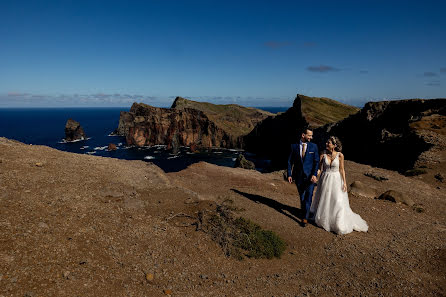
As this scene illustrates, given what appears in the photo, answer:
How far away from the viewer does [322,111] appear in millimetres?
67875

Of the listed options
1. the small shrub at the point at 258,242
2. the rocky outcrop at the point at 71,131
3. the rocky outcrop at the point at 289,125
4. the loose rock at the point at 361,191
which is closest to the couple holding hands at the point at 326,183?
the small shrub at the point at 258,242

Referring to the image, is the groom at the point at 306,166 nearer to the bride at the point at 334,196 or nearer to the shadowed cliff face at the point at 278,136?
the bride at the point at 334,196

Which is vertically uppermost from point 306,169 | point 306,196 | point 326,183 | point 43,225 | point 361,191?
point 306,169

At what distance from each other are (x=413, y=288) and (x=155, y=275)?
23.3 ft

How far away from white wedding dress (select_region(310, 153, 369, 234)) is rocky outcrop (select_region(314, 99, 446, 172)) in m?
16.9

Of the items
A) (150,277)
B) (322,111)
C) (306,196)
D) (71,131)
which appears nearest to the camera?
(150,277)

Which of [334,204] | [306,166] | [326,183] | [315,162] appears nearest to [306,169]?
[306,166]

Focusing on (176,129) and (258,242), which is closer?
(258,242)

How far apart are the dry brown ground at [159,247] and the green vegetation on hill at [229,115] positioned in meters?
97.3

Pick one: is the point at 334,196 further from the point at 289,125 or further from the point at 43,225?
the point at 289,125

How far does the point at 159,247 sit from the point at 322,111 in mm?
70588

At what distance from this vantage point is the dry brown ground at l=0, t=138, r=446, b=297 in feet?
18.2

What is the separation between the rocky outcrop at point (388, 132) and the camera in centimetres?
2522

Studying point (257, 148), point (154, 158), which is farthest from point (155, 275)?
point (257, 148)
